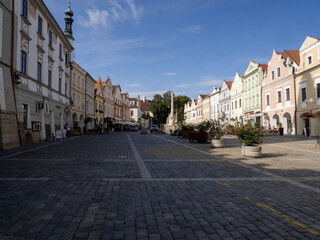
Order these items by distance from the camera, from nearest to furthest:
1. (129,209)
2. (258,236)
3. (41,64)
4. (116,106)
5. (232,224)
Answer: (258,236), (232,224), (129,209), (41,64), (116,106)

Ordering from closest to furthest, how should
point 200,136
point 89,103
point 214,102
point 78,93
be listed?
point 200,136, point 78,93, point 89,103, point 214,102

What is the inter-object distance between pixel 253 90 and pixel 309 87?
13878 millimetres

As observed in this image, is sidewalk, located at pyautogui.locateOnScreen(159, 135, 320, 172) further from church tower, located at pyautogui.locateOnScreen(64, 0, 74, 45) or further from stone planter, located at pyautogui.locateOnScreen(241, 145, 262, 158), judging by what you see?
church tower, located at pyautogui.locateOnScreen(64, 0, 74, 45)

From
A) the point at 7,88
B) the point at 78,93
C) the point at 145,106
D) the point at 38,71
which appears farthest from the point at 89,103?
the point at 145,106

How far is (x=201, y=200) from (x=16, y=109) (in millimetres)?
13893

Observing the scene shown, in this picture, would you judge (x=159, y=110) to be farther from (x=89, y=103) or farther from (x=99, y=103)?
(x=89, y=103)

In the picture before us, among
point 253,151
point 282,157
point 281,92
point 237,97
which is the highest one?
point 237,97

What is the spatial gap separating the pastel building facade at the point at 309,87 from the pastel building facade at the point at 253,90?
824 cm

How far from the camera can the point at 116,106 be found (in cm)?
6431

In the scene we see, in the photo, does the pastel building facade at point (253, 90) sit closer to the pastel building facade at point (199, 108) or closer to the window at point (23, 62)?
the pastel building facade at point (199, 108)

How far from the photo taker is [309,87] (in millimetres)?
26781

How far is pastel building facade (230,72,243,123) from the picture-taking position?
45.4 meters

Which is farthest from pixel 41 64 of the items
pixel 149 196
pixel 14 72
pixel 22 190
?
pixel 149 196

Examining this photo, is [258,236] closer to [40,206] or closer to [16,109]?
[40,206]
